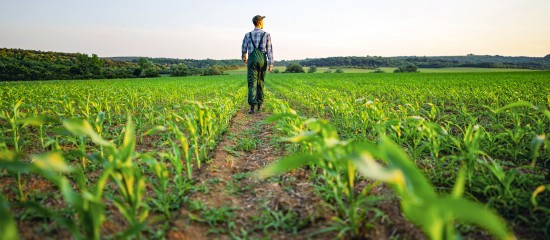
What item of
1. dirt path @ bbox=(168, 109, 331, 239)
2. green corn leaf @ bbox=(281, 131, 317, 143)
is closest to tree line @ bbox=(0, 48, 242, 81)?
dirt path @ bbox=(168, 109, 331, 239)

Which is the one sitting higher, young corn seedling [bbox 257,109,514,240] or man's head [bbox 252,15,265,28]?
man's head [bbox 252,15,265,28]

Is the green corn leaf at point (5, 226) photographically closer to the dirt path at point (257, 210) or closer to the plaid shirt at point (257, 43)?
the dirt path at point (257, 210)

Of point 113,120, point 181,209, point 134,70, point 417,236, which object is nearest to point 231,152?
point 181,209

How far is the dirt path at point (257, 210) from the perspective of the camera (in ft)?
Answer: 6.58

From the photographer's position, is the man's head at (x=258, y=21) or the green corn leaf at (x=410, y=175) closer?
the green corn leaf at (x=410, y=175)

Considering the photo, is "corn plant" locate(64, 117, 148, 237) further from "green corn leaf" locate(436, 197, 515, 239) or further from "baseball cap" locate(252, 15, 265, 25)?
"baseball cap" locate(252, 15, 265, 25)

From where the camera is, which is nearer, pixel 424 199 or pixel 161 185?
pixel 424 199

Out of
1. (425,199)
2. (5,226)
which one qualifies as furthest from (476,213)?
(5,226)

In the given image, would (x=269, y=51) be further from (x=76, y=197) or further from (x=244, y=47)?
(x=76, y=197)

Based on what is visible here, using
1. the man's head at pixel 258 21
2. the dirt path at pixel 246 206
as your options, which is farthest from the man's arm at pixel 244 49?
the dirt path at pixel 246 206

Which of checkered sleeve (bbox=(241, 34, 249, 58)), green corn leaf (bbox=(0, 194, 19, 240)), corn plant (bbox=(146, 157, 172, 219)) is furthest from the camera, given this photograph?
checkered sleeve (bbox=(241, 34, 249, 58))

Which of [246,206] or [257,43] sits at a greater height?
[257,43]

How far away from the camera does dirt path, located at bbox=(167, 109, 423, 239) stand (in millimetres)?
2006

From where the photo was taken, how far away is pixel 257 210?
2352mm
